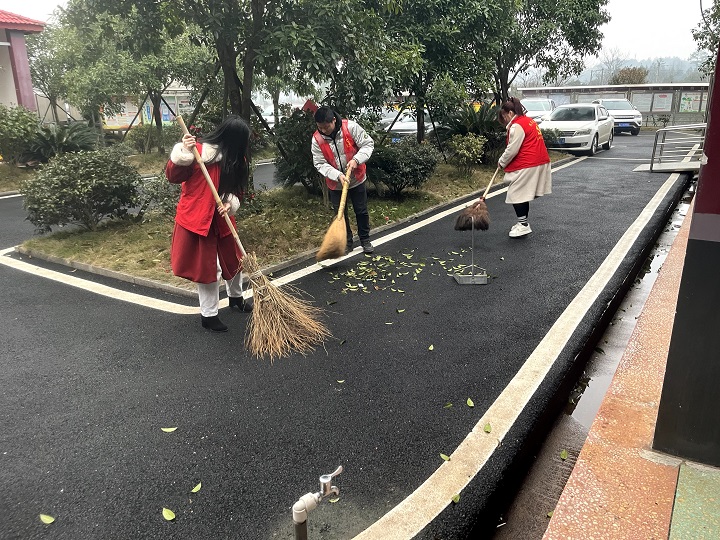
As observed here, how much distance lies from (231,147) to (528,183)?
4050 mm

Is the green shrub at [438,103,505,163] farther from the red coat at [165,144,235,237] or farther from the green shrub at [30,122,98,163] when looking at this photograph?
the red coat at [165,144,235,237]

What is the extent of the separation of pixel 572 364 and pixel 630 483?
4.28ft

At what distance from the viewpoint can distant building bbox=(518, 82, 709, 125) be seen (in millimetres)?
28062

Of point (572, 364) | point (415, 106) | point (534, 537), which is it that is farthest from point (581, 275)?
point (415, 106)

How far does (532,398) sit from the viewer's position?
3145mm

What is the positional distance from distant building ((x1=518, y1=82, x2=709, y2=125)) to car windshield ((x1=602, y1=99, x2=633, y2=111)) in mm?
4621

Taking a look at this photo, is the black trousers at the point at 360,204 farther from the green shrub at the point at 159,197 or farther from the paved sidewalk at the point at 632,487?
the paved sidewalk at the point at 632,487

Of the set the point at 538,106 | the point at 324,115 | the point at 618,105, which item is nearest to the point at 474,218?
the point at 324,115

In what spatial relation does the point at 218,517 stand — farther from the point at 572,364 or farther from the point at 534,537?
the point at 572,364

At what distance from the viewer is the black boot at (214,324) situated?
4.14 m

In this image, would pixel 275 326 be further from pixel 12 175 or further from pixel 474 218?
pixel 12 175

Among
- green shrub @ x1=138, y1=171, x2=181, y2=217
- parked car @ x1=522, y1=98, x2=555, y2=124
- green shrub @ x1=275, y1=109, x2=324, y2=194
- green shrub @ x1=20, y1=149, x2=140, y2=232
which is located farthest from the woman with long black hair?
parked car @ x1=522, y1=98, x2=555, y2=124

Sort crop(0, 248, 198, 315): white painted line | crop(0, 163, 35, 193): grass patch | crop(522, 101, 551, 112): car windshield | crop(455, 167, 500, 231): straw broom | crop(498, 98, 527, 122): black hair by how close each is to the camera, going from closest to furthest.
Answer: crop(0, 248, 198, 315): white painted line, crop(455, 167, 500, 231): straw broom, crop(498, 98, 527, 122): black hair, crop(0, 163, 35, 193): grass patch, crop(522, 101, 551, 112): car windshield

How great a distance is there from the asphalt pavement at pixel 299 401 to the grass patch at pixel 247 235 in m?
0.35
